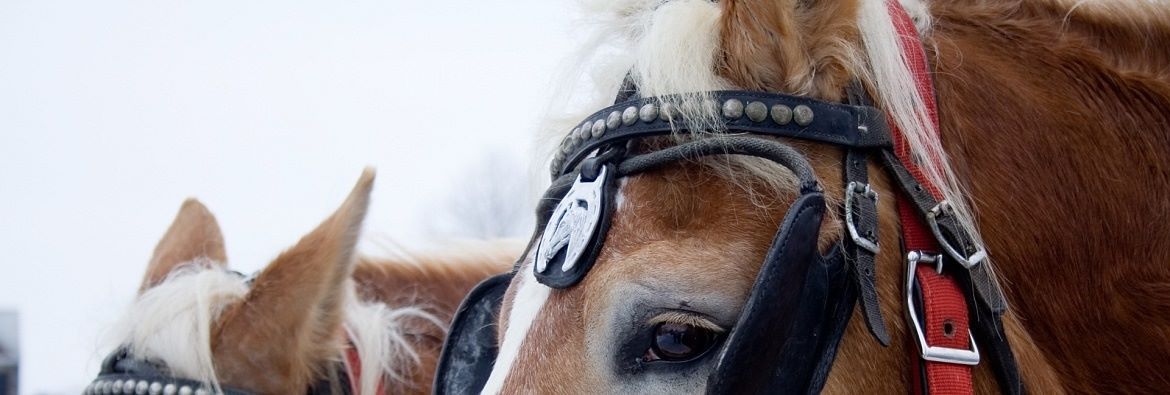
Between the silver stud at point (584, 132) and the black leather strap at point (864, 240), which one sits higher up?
the silver stud at point (584, 132)

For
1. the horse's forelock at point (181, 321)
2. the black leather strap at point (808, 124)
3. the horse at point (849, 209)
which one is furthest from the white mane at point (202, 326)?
the black leather strap at point (808, 124)

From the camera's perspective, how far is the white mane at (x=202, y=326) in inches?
109

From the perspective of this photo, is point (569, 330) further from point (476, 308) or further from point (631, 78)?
point (476, 308)

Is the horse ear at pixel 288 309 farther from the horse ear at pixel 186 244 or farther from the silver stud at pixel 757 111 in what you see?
the silver stud at pixel 757 111

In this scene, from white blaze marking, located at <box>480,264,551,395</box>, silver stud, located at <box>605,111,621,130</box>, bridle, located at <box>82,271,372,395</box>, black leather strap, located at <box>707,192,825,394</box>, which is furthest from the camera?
bridle, located at <box>82,271,372,395</box>

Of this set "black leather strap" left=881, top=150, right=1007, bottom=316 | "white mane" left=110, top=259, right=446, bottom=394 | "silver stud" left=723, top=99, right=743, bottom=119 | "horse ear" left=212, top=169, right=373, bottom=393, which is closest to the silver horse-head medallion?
"silver stud" left=723, top=99, right=743, bottom=119

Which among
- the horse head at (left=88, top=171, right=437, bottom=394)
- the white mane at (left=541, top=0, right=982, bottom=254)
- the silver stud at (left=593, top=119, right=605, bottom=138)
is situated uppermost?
the white mane at (left=541, top=0, right=982, bottom=254)

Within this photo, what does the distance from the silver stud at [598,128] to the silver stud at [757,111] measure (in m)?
0.26

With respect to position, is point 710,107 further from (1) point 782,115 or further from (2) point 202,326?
(2) point 202,326

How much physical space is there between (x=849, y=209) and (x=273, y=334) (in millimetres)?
1842

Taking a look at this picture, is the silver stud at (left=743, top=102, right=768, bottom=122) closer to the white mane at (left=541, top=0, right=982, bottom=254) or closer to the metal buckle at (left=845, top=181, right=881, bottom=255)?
the white mane at (left=541, top=0, right=982, bottom=254)

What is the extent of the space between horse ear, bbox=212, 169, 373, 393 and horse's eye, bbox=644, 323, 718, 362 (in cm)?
156

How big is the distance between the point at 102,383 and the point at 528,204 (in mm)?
1433

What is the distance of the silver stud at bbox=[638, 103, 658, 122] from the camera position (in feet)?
5.38
